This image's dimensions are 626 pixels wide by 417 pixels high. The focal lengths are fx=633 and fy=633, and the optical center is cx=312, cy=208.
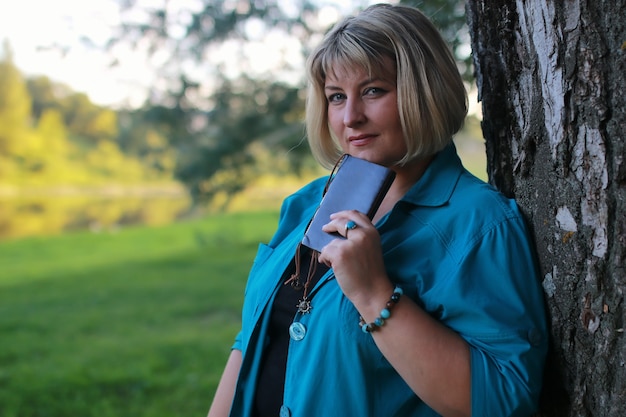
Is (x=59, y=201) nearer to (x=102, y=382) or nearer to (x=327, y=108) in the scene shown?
(x=102, y=382)

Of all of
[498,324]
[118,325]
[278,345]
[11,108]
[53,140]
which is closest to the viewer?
[498,324]

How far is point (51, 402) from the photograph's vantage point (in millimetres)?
4555

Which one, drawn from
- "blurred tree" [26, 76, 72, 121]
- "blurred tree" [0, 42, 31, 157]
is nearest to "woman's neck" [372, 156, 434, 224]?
"blurred tree" [0, 42, 31, 157]

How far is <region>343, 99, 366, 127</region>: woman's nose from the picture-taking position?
4.96 ft

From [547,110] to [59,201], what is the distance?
94.3 ft

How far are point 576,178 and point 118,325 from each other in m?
6.76

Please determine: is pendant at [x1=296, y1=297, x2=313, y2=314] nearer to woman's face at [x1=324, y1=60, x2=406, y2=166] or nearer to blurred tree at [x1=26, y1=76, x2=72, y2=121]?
woman's face at [x1=324, y1=60, x2=406, y2=166]

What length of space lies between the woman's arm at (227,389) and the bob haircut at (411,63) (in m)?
0.76

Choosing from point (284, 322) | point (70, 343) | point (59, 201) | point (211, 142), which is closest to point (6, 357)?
point (70, 343)

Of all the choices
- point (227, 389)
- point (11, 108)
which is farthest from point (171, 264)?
point (11, 108)

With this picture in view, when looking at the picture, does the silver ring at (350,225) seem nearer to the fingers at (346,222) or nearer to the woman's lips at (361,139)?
the fingers at (346,222)

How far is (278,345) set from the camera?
5.22ft

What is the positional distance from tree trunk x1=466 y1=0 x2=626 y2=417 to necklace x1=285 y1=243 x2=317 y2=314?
1.68 ft

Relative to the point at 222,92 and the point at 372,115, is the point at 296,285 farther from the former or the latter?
the point at 222,92
